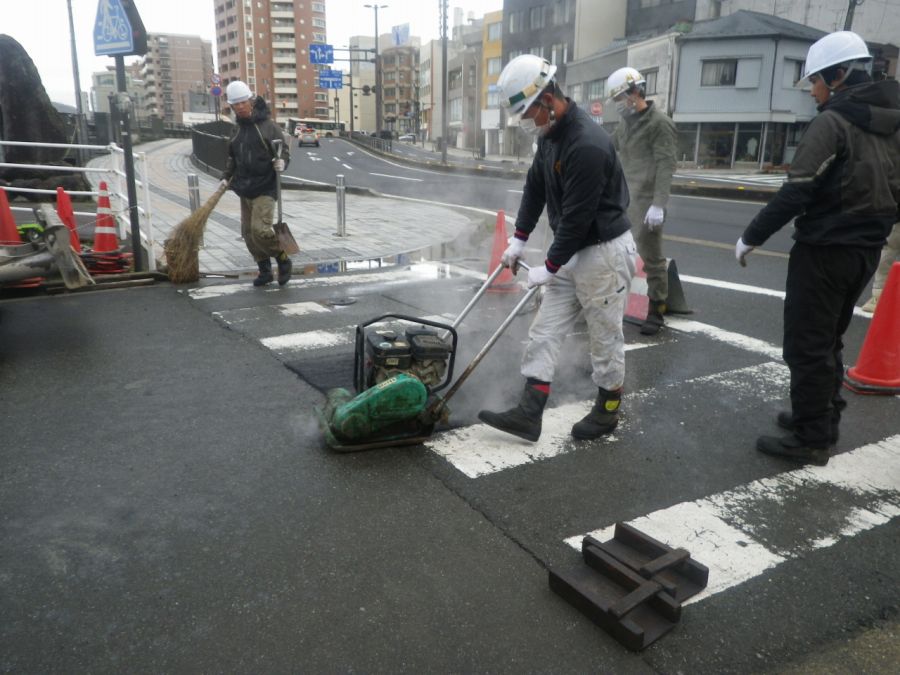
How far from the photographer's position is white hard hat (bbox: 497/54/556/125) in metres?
3.32

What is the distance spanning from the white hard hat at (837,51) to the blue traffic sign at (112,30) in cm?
690

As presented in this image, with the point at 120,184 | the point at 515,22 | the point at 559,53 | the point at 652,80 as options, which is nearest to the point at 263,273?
the point at 120,184

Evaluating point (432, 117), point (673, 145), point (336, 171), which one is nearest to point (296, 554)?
point (673, 145)

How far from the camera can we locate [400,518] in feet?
9.52

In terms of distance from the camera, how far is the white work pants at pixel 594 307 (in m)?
3.59

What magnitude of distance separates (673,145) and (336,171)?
2701 cm

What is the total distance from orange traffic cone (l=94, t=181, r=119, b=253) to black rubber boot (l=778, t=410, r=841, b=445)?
723cm

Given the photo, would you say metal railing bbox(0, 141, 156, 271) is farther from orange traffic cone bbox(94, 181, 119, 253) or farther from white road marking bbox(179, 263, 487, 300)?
white road marking bbox(179, 263, 487, 300)

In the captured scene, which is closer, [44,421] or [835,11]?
[44,421]

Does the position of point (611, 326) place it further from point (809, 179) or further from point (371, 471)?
point (371, 471)

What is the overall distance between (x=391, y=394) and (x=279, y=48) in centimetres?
12488

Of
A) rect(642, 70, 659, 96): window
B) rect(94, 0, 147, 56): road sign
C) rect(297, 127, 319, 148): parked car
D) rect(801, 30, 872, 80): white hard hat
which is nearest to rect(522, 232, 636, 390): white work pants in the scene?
rect(801, 30, 872, 80): white hard hat

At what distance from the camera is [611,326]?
3.64 metres

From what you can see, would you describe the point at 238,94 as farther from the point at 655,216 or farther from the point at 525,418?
the point at 525,418
